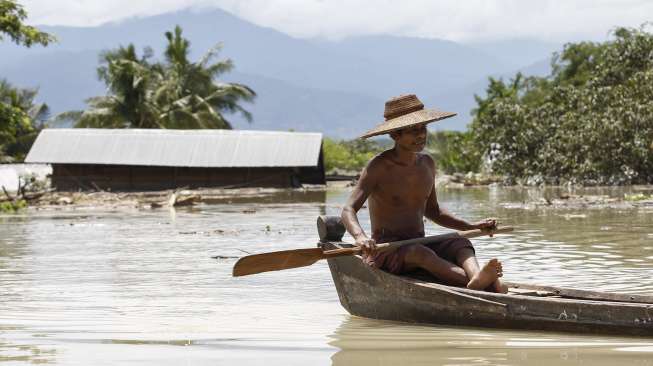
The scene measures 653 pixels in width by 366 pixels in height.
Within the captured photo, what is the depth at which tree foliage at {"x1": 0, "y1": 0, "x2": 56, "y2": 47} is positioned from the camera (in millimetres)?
24531

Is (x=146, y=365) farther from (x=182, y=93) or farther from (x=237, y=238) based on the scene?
(x=182, y=93)

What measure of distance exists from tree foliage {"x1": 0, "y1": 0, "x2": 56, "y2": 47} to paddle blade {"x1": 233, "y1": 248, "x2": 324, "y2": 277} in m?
18.8

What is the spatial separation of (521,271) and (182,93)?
3446cm

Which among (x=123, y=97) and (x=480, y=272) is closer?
(x=480, y=272)

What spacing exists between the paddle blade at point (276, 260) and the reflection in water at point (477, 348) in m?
0.61

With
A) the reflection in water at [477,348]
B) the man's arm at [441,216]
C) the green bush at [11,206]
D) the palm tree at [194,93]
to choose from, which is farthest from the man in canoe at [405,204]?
the palm tree at [194,93]

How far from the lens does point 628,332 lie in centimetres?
571

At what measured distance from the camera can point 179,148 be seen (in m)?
37.1

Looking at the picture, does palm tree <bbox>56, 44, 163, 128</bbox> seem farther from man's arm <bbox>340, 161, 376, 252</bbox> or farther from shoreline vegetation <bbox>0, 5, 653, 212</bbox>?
man's arm <bbox>340, 161, 376, 252</bbox>

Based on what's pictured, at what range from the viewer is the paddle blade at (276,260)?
687 centimetres

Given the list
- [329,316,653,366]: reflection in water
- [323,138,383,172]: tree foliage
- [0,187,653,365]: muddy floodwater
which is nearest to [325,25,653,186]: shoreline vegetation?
[0,187,653,365]: muddy floodwater

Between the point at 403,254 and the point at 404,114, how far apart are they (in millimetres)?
895

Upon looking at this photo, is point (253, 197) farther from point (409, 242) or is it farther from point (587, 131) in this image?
point (409, 242)

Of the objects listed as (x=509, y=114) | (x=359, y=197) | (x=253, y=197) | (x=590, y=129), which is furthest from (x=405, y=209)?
(x=509, y=114)
